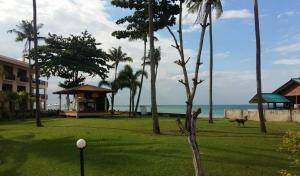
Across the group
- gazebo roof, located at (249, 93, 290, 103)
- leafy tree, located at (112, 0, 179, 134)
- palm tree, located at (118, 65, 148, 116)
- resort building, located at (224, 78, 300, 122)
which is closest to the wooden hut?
resort building, located at (224, 78, 300, 122)

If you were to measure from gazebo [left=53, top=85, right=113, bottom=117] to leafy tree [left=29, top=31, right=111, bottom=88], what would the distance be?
7899mm

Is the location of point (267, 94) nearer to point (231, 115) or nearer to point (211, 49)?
point (231, 115)

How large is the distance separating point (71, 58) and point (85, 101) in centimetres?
1202

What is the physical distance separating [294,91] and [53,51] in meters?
31.5

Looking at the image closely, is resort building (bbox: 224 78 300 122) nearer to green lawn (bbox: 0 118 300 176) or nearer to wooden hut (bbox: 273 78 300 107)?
wooden hut (bbox: 273 78 300 107)

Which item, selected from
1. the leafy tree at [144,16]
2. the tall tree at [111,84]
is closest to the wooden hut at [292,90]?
the tall tree at [111,84]

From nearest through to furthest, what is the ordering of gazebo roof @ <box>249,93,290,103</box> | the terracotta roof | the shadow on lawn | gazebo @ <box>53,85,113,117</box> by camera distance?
1. the shadow on lawn
2. gazebo @ <box>53,85,113,117</box>
3. gazebo roof @ <box>249,93,290,103</box>
4. the terracotta roof

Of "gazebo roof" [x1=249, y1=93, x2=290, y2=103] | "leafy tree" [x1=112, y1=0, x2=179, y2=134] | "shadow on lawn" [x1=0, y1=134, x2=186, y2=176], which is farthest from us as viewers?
"gazebo roof" [x1=249, y1=93, x2=290, y2=103]

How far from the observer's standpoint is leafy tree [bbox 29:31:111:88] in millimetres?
61062

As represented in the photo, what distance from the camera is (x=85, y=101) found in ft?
168

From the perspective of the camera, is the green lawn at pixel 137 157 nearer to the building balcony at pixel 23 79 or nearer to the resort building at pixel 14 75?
the resort building at pixel 14 75

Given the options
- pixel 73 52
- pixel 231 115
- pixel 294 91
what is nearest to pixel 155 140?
pixel 231 115

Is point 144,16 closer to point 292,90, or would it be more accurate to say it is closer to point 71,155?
point 71,155

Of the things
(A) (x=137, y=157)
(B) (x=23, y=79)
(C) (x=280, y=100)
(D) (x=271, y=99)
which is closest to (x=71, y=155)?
(A) (x=137, y=157)
